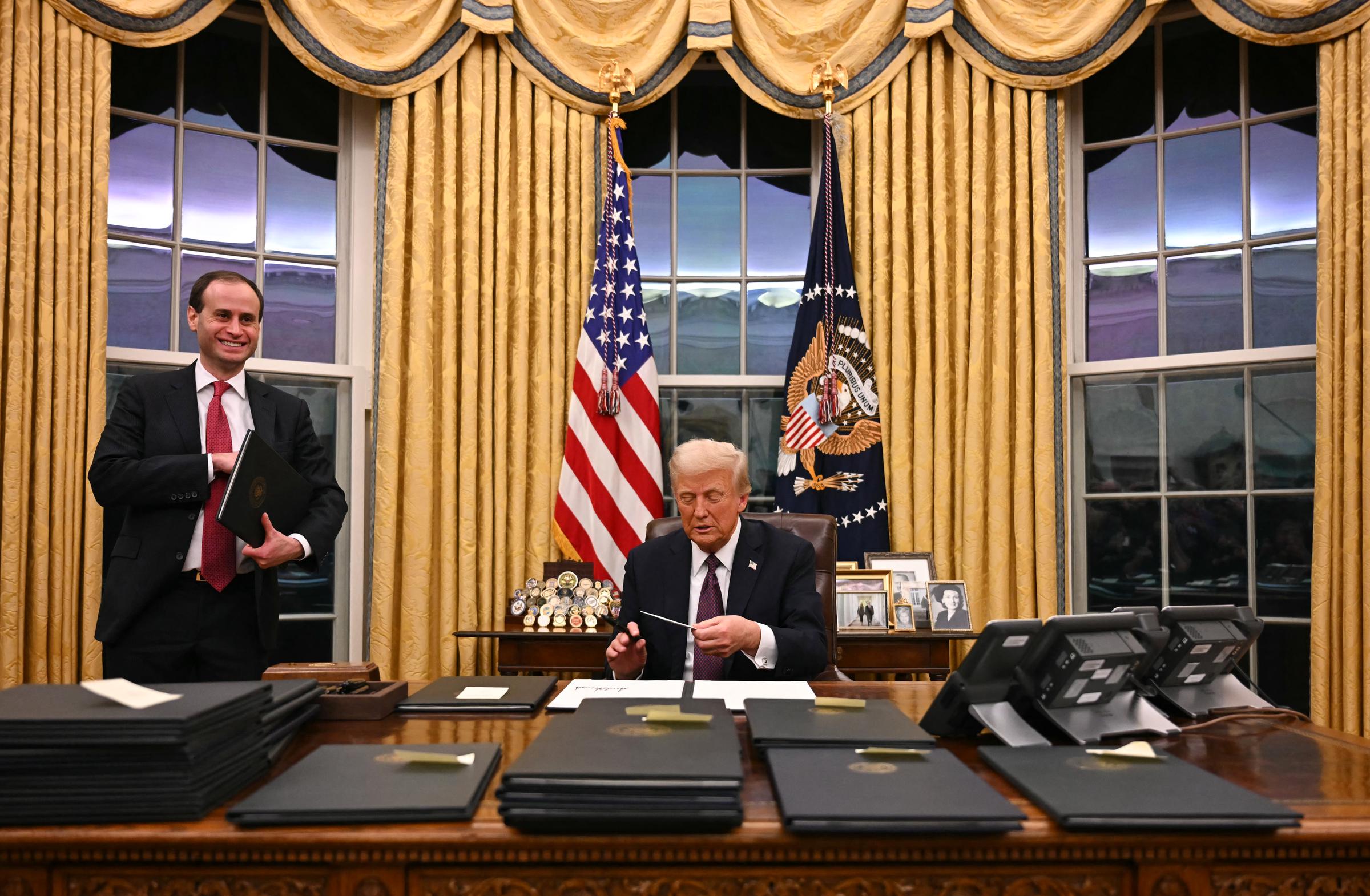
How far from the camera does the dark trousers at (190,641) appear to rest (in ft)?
6.59

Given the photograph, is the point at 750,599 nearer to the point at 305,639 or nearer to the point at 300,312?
the point at 305,639

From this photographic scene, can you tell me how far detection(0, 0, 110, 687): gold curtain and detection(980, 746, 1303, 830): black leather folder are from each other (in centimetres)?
296

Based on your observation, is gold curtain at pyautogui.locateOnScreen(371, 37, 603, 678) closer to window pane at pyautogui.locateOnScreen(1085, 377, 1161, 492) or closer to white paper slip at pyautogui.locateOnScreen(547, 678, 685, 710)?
white paper slip at pyautogui.locateOnScreen(547, 678, 685, 710)

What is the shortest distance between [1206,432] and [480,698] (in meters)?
3.06

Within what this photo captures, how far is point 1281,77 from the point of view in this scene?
358cm

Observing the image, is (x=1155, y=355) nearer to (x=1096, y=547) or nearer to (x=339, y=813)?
(x=1096, y=547)

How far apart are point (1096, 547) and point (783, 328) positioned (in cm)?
150

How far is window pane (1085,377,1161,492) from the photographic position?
370 centimetres

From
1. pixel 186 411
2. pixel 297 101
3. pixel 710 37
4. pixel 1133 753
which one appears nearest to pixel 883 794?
pixel 1133 753

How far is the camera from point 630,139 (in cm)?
409

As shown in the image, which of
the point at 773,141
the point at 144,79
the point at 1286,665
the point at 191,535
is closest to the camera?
the point at 191,535

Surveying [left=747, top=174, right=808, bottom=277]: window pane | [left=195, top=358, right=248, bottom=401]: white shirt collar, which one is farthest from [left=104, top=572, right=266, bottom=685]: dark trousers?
[left=747, top=174, right=808, bottom=277]: window pane

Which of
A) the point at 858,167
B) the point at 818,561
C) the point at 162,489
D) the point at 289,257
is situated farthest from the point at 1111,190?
the point at 162,489

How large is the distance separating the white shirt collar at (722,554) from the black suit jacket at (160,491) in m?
0.81
